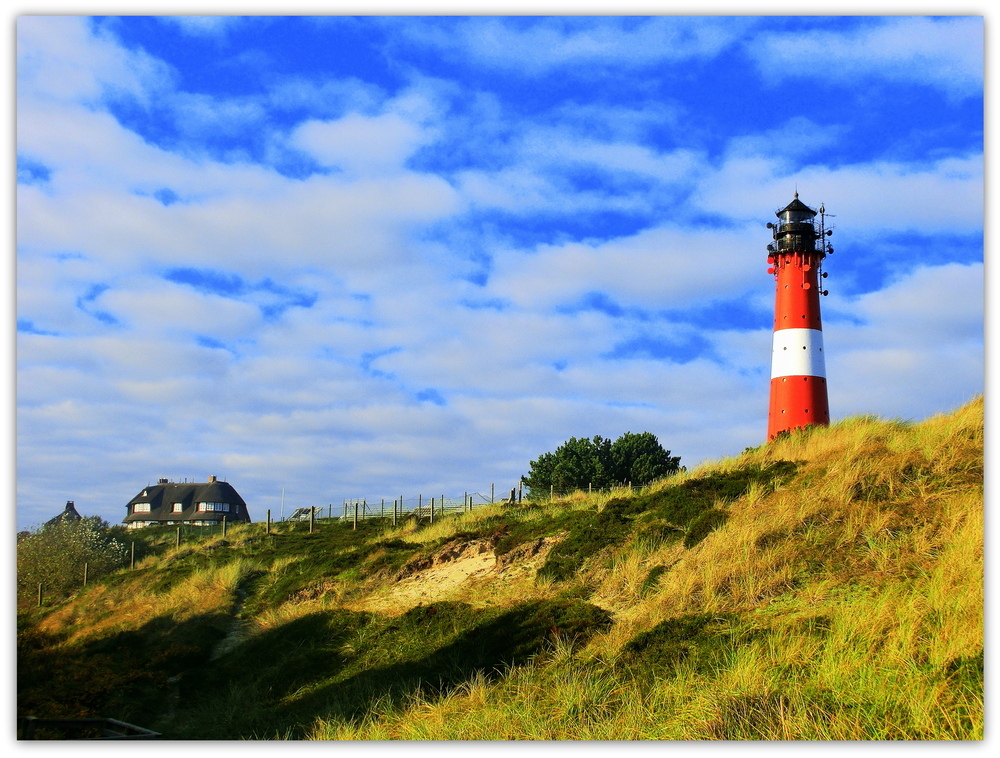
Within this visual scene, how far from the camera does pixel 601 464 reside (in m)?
49.2

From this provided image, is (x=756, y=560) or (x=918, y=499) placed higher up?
(x=918, y=499)

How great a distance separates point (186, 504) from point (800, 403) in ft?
245

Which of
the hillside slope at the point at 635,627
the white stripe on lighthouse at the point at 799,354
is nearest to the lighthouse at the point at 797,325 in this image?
the white stripe on lighthouse at the point at 799,354

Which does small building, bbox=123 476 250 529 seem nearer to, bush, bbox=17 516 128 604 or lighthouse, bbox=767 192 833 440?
bush, bbox=17 516 128 604

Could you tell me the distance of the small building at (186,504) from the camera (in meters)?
83.9

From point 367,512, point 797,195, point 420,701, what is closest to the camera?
point 420,701

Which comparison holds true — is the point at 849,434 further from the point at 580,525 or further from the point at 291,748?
the point at 291,748

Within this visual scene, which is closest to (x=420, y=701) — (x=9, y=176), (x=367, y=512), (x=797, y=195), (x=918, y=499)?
(x=9, y=176)

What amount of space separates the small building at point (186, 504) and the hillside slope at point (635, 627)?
64718mm

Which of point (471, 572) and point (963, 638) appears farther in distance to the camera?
point (471, 572)

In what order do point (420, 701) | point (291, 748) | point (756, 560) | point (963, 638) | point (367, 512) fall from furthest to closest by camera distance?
point (367, 512), point (756, 560), point (420, 701), point (963, 638), point (291, 748)

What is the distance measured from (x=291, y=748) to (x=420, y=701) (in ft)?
12.9

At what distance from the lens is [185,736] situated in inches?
499

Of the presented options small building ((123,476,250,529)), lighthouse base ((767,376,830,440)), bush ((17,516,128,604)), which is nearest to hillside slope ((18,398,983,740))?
lighthouse base ((767,376,830,440))
